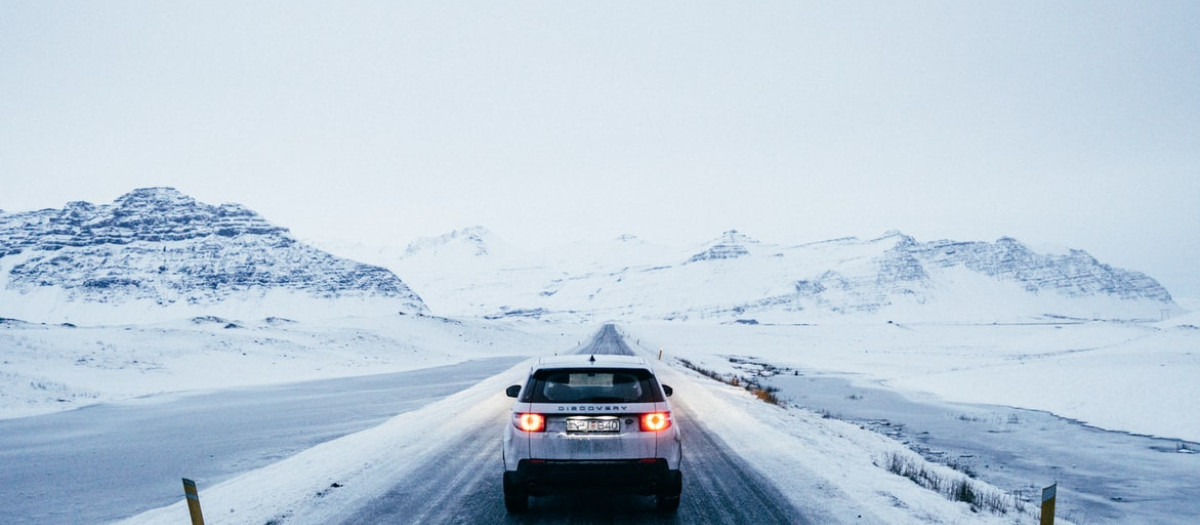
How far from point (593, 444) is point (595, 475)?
12.0 inches

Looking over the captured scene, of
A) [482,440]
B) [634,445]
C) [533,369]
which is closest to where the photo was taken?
[634,445]

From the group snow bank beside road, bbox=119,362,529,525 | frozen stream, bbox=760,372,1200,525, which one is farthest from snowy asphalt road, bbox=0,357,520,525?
frozen stream, bbox=760,372,1200,525

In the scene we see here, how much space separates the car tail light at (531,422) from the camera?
Answer: 23.7ft

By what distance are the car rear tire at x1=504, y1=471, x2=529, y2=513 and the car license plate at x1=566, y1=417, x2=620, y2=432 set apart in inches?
31.0

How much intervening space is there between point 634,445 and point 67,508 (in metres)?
7.91

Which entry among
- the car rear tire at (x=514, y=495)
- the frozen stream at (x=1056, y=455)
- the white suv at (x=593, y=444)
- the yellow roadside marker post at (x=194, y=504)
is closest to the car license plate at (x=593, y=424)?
the white suv at (x=593, y=444)

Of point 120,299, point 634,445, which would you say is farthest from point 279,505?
point 120,299

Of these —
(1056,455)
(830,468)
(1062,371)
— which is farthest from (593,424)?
(1062,371)

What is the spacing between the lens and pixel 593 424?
284 inches

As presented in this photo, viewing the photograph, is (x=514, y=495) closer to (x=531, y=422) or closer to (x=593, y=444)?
(x=531, y=422)

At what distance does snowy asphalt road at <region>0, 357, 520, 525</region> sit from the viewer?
995 cm

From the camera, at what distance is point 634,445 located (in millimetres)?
7168

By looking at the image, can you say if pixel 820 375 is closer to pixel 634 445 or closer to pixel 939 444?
pixel 939 444

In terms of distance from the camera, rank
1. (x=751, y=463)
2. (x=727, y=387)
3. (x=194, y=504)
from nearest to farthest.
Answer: (x=194, y=504) < (x=751, y=463) < (x=727, y=387)
